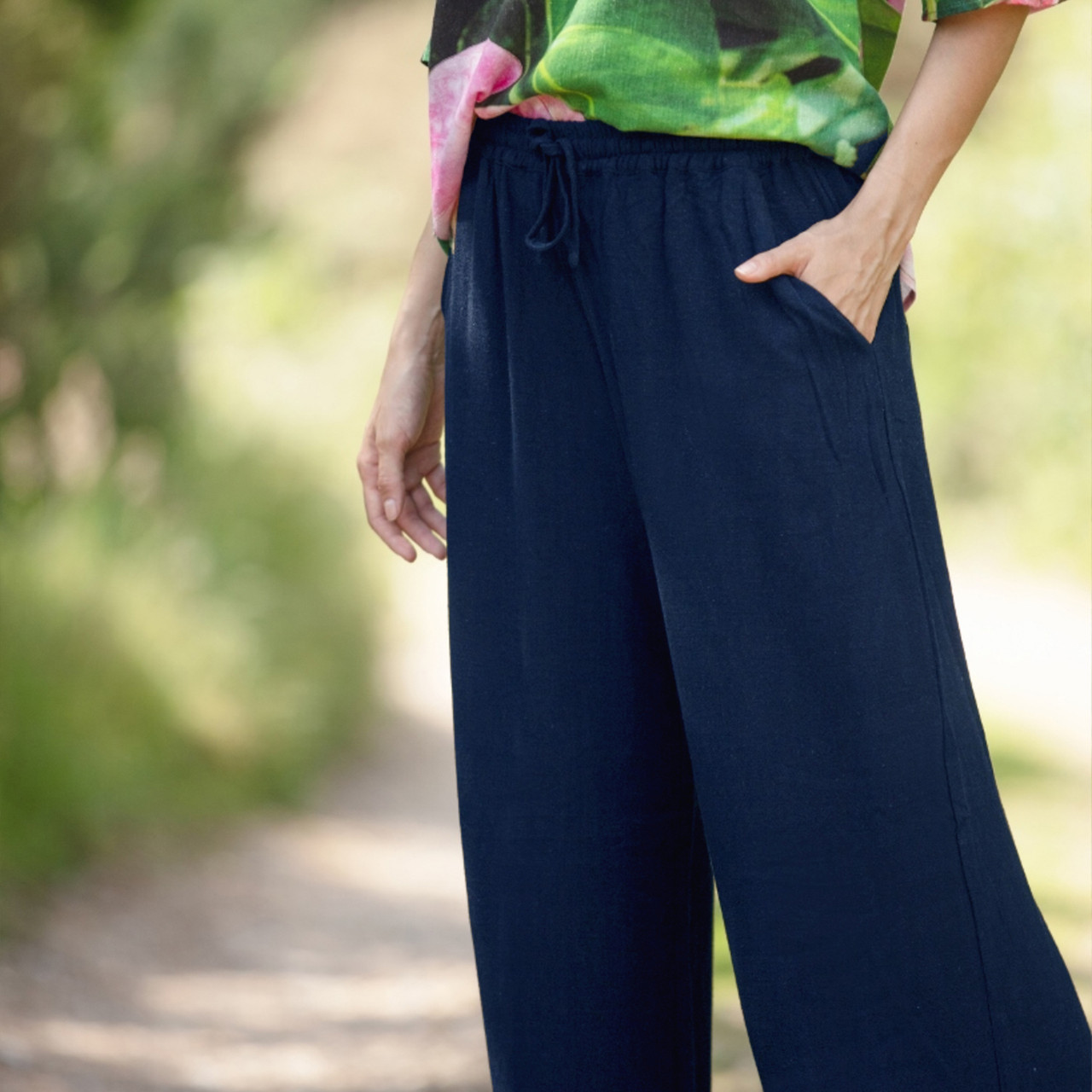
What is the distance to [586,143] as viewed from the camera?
0.90m

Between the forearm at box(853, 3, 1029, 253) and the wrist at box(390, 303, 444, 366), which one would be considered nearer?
the forearm at box(853, 3, 1029, 253)

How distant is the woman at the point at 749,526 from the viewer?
841 mm

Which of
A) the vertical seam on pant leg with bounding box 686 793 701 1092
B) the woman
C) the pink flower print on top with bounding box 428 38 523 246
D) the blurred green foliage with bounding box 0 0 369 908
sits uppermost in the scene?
the blurred green foliage with bounding box 0 0 369 908

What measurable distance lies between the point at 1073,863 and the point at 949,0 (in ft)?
8.89

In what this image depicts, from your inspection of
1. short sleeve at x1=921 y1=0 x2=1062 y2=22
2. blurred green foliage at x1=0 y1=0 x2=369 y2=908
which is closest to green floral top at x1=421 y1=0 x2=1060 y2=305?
short sleeve at x1=921 y1=0 x2=1062 y2=22

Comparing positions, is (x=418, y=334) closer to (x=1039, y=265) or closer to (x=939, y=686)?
(x=939, y=686)

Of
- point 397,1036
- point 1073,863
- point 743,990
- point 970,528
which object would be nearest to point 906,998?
point 743,990

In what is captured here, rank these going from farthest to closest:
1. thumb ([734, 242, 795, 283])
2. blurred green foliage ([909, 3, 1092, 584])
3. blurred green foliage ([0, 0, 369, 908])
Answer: blurred green foliage ([909, 3, 1092, 584]) < blurred green foliage ([0, 0, 369, 908]) < thumb ([734, 242, 795, 283])

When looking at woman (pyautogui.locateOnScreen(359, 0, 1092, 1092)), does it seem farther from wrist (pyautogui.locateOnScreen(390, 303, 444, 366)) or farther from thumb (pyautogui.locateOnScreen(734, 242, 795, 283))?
wrist (pyautogui.locateOnScreen(390, 303, 444, 366))

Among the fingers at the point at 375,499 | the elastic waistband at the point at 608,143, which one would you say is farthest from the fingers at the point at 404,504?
the elastic waistband at the point at 608,143

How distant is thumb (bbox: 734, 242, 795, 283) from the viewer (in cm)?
84

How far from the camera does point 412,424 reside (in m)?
1.13

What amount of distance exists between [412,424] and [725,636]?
0.38 m

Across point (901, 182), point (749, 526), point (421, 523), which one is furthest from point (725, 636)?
point (421, 523)
